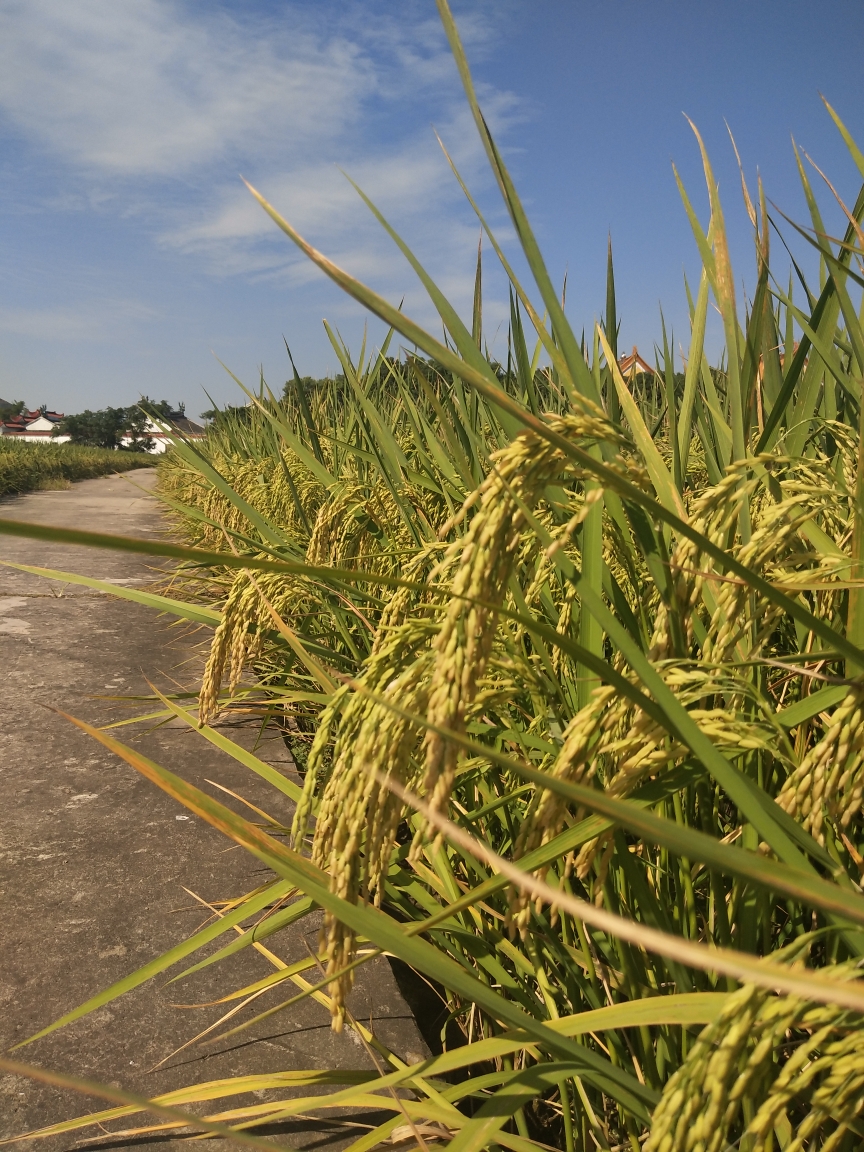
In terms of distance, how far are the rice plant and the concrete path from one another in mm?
88

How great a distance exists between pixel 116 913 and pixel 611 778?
1.19m

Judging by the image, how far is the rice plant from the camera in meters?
0.51

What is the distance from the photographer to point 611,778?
854 mm

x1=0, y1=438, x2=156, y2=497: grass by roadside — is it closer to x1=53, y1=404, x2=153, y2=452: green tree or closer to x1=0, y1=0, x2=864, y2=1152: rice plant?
x1=0, y1=0, x2=864, y2=1152: rice plant

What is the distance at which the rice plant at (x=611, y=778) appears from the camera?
1.66 ft

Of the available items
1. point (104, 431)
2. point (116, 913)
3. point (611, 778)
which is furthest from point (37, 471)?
point (104, 431)

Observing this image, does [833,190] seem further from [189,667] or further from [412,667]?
[189,667]

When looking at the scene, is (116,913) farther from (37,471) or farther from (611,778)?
(37,471)

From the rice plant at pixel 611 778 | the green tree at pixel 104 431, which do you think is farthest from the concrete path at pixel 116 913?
the green tree at pixel 104 431

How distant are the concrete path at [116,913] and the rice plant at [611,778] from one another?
9 centimetres

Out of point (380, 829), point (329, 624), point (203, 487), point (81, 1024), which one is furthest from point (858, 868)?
point (203, 487)

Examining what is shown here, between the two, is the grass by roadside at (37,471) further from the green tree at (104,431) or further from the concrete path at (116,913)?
the green tree at (104,431)

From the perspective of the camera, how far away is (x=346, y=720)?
28.1 inches

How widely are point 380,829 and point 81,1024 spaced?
0.98 meters
